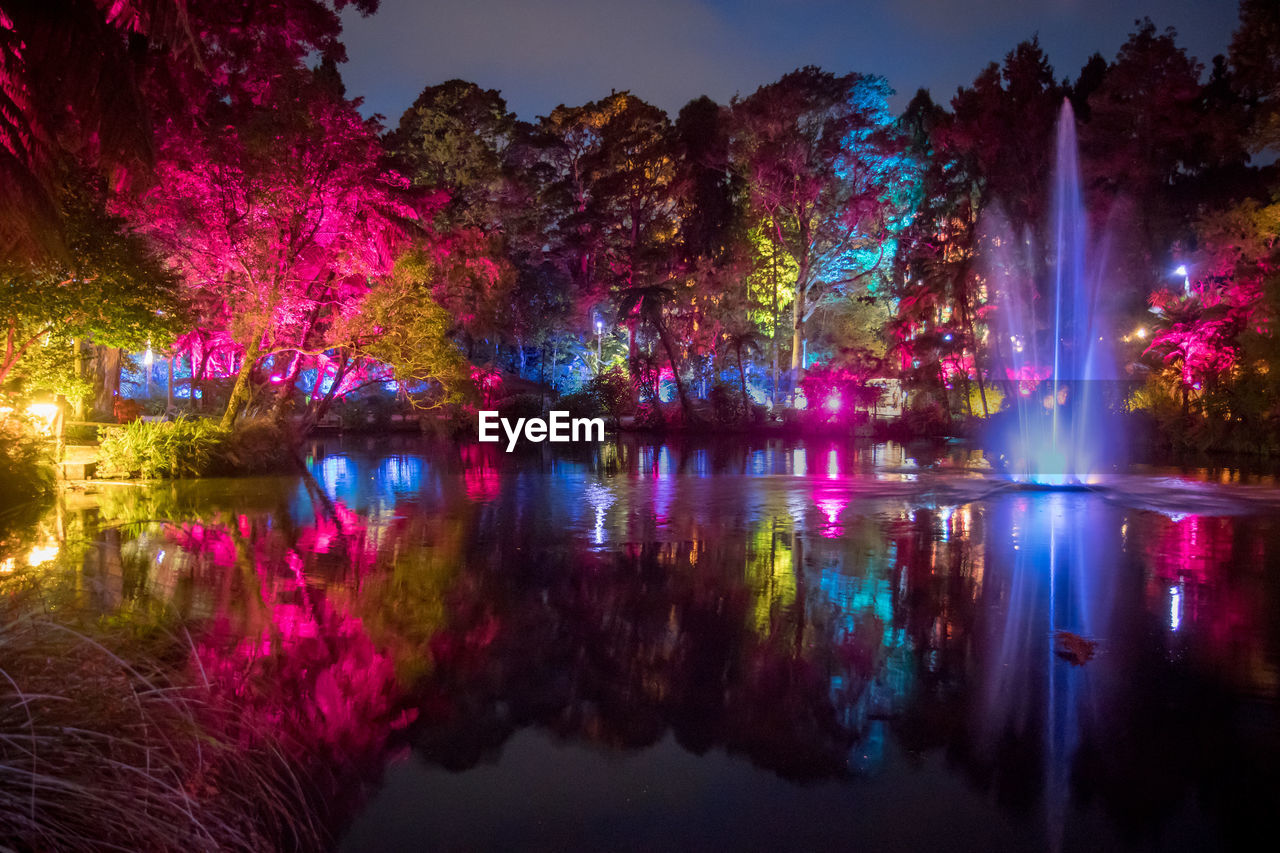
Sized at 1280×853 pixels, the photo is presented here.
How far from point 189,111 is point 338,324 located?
31.3 feet

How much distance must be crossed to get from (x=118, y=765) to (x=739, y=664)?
3.82 metres

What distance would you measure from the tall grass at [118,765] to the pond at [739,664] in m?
0.34

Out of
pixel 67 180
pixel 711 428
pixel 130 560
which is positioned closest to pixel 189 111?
pixel 67 180

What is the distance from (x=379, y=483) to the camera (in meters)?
17.0

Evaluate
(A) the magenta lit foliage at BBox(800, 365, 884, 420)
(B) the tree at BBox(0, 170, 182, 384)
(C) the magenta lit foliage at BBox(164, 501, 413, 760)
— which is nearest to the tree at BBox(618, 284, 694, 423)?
(A) the magenta lit foliage at BBox(800, 365, 884, 420)

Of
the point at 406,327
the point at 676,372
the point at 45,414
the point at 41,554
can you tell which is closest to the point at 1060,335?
the point at 676,372

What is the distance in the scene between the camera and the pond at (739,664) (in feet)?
13.3

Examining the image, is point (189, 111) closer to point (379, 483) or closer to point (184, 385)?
point (379, 483)

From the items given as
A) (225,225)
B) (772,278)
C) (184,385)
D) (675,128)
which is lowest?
(184,385)

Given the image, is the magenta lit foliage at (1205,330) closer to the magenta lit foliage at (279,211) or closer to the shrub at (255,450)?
the magenta lit foliage at (279,211)

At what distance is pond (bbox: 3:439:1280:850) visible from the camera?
404cm

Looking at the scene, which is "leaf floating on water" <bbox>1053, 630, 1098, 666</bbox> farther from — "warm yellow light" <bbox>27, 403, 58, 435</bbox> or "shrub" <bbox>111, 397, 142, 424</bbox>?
"shrub" <bbox>111, 397, 142, 424</bbox>

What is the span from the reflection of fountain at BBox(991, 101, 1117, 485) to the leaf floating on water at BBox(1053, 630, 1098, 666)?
2648 centimetres

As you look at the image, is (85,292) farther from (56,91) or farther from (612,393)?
(612,393)
